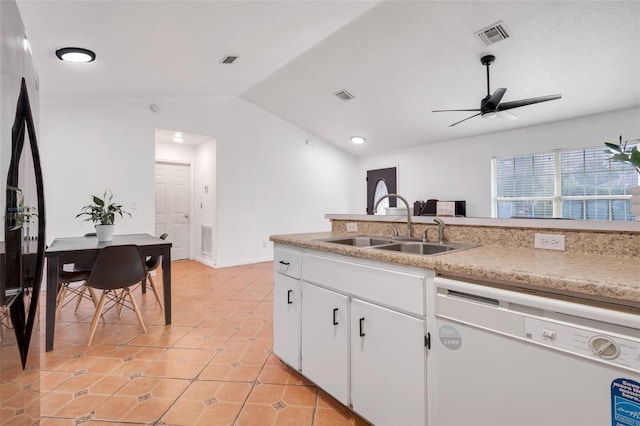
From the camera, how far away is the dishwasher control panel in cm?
79

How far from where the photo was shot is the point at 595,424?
85 centimetres

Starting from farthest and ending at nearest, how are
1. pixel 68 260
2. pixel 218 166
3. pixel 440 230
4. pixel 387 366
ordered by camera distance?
pixel 218 166, pixel 68 260, pixel 440 230, pixel 387 366

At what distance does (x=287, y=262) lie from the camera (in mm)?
1980

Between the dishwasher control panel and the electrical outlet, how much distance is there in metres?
0.66

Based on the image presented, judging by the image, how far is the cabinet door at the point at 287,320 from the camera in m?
1.89

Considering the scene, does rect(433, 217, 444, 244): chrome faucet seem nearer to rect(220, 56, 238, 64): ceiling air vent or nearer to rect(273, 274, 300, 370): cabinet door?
rect(273, 274, 300, 370): cabinet door

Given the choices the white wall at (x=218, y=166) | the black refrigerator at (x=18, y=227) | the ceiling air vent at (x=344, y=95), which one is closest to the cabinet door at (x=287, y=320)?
the black refrigerator at (x=18, y=227)

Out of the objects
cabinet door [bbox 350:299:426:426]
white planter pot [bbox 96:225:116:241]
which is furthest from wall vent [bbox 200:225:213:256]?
cabinet door [bbox 350:299:426:426]

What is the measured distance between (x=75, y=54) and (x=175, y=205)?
349 cm

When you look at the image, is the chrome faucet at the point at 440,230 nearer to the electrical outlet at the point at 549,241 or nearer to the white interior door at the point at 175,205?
the electrical outlet at the point at 549,241

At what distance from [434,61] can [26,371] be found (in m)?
4.47

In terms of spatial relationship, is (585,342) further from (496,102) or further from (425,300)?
(496,102)

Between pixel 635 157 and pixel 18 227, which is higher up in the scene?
pixel 635 157

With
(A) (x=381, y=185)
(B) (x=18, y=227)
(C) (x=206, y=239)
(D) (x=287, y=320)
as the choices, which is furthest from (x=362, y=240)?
(A) (x=381, y=185)
